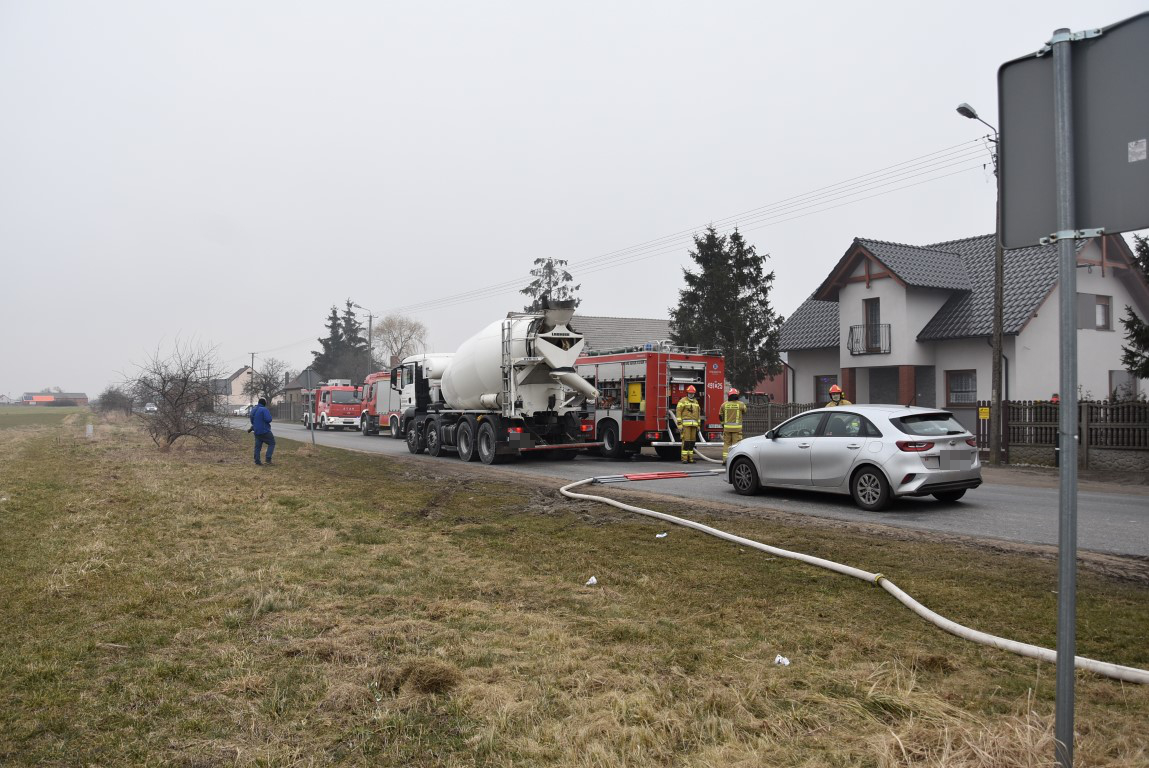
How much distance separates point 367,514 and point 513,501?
2.38 m

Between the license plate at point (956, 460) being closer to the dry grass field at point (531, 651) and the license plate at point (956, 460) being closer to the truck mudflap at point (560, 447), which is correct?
the dry grass field at point (531, 651)

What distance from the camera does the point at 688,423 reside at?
19.7 metres

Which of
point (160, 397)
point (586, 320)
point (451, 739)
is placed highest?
point (586, 320)

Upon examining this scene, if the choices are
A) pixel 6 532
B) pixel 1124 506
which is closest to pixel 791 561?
pixel 1124 506

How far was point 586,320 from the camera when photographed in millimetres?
55969

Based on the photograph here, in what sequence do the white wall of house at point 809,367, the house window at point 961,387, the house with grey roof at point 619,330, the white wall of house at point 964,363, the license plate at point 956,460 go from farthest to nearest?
1. the house with grey roof at point 619,330
2. the white wall of house at point 809,367
3. the house window at point 961,387
4. the white wall of house at point 964,363
5. the license plate at point 956,460

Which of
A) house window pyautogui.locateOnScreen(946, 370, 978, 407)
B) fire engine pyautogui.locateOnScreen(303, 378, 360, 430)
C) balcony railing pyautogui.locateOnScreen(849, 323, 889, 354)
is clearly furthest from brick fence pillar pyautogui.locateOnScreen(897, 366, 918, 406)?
fire engine pyautogui.locateOnScreen(303, 378, 360, 430)

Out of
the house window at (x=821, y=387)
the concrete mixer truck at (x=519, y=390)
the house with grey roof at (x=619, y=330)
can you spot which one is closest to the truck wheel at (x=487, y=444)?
the concrete mixer truck at (x=519, y=390)

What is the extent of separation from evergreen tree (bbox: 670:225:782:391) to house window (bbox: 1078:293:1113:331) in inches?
468

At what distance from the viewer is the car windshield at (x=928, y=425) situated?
11031mm

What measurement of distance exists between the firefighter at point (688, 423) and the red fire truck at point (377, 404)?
1573 cm

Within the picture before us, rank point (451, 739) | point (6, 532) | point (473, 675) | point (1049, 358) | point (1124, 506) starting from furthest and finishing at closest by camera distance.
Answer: point (1049, 358), point (1124, 506), point (6, 532), point (473, 675), point (451, 739)

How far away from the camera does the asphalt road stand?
9.21m

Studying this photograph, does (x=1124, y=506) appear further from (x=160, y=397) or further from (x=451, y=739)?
(x=160, y=397)
